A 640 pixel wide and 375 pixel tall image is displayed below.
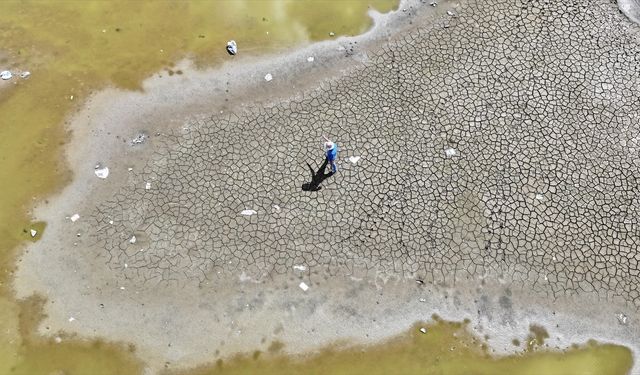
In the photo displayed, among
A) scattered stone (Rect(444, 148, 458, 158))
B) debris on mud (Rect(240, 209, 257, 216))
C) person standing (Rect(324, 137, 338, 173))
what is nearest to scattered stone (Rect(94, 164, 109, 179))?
debris on mud (Rect(240, 209, 257, 216))

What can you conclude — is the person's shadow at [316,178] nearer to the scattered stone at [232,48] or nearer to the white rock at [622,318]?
the scattered stone at [232,48]

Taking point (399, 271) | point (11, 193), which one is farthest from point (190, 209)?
point (399, 271)

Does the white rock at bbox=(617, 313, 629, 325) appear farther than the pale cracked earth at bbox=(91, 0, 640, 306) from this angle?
No

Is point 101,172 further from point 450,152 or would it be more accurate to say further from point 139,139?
point 450,152

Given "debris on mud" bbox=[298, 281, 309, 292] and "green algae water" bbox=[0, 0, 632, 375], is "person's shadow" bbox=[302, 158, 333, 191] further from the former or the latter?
"green algae water" bbox=[0, 0, 632, 375]

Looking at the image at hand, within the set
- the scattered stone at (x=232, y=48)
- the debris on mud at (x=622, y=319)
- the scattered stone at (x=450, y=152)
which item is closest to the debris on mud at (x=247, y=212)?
the scattered stone at (x=232, y=48)

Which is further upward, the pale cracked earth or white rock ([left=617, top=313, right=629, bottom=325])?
the pale cracked earth
